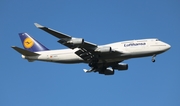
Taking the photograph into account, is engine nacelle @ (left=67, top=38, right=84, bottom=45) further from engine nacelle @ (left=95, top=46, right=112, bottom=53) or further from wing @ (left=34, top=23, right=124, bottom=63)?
engine nacelle @ (left=95, top=46, right=112, bottom=53)

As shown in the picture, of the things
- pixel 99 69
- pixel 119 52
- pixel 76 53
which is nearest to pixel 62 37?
pixel 76 53

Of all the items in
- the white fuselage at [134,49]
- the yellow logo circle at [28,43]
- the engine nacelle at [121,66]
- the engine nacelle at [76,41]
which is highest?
the yellow logo circle at [28,43]

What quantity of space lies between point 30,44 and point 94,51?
43.6 feet

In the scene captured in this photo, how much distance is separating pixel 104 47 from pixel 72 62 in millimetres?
6667


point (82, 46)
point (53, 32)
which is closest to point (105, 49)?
point (82, 46)

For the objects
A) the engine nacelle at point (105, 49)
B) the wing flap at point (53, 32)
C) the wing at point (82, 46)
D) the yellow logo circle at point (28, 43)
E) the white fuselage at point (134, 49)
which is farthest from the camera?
the yellow logo circle at point (28, 43)

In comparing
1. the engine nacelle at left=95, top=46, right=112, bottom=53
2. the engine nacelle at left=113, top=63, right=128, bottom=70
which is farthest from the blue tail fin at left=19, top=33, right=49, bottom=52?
the engine nacelle at left=113, top=63, right=128, bottom=70

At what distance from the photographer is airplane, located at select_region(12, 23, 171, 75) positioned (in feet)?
159

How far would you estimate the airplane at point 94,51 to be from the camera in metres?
48.3

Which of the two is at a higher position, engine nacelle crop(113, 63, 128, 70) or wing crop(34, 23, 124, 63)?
wing crop(34, 23, 124, 63)

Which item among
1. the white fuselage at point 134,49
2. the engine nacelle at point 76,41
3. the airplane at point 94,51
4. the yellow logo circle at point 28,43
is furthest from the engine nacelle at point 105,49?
the yellow logo circle at point 28,43

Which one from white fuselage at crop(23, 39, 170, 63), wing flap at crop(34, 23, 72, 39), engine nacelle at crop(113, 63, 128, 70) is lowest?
engine nacelle at crop(113, 63, 128, 70)

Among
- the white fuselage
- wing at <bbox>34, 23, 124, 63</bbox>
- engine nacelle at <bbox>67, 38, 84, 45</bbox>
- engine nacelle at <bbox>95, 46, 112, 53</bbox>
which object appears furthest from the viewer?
the white fuselage

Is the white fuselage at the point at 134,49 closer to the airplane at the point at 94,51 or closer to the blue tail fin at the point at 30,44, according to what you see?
the airplane at the point at 94,51
